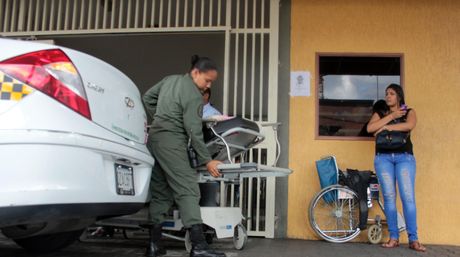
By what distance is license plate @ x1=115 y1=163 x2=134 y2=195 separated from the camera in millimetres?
3488

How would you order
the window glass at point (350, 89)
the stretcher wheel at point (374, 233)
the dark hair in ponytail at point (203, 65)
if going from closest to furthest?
the dark hair in ponytail at point (203, 65) → the stretcher wheel at point (374, 233) → the window glass at point (350, 89)

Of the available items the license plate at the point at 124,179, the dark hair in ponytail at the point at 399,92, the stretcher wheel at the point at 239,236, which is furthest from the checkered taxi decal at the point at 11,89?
the dark hair in ponytail at the point at 399,92

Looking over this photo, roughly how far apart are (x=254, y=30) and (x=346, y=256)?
2.98 meters

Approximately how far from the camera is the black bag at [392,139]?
547 centimetres

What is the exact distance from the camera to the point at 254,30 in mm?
6312

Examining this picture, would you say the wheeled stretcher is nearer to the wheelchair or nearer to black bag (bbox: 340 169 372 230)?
the wheelchair

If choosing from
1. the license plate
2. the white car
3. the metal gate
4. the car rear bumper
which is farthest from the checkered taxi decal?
the metal gate

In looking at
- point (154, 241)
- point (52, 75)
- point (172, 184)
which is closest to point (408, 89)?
point (172, 184)

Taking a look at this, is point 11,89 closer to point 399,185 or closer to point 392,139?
point 392,139

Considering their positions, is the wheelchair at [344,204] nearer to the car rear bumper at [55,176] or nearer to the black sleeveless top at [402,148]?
the black sleeveless top at [402,148]

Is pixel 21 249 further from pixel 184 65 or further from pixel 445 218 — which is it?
pixel 184 65

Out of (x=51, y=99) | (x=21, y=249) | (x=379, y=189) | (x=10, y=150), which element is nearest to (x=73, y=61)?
(x=51, y=99)

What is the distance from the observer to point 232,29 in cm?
635

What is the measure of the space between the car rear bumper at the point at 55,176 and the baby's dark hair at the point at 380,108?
3.47 meters
